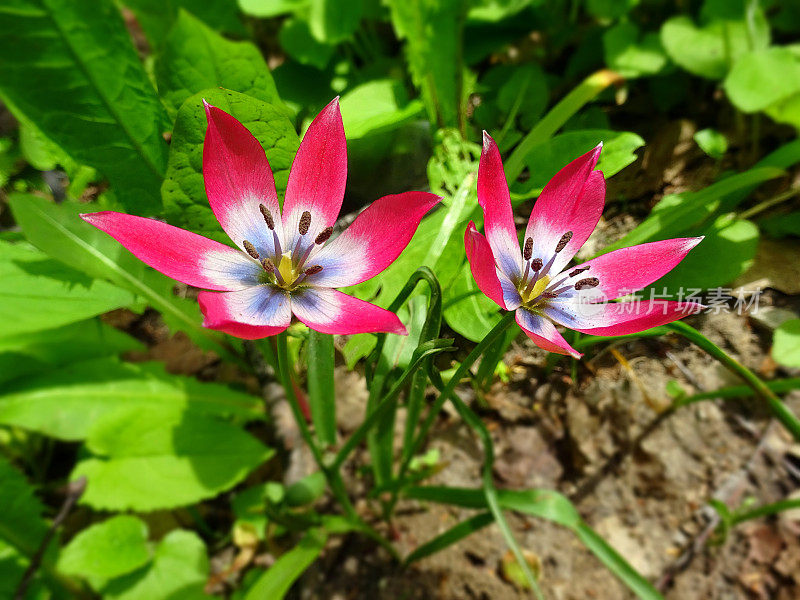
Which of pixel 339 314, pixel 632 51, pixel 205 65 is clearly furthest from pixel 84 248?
pixel 632 51

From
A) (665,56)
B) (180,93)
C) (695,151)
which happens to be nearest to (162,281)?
(180,93)

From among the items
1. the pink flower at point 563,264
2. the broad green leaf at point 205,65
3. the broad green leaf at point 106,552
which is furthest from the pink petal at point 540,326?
the broad green leaf at point 106,552

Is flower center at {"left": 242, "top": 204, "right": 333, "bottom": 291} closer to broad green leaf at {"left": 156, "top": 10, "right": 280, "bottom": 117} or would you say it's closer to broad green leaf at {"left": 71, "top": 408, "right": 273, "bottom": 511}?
broad green leaf at {"left": 156, "top": 10, "right": 280, "bottom": 117}

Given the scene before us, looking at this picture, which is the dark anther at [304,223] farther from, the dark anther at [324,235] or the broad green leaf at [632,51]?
the broad green leaf at [632,51]

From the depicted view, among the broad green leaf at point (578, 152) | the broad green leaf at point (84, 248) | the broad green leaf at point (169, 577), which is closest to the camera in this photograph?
the broad green leaf at point (578, 152)

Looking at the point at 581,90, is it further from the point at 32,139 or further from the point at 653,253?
the point at 32,139

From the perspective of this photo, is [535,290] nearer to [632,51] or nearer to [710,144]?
[710,144]
